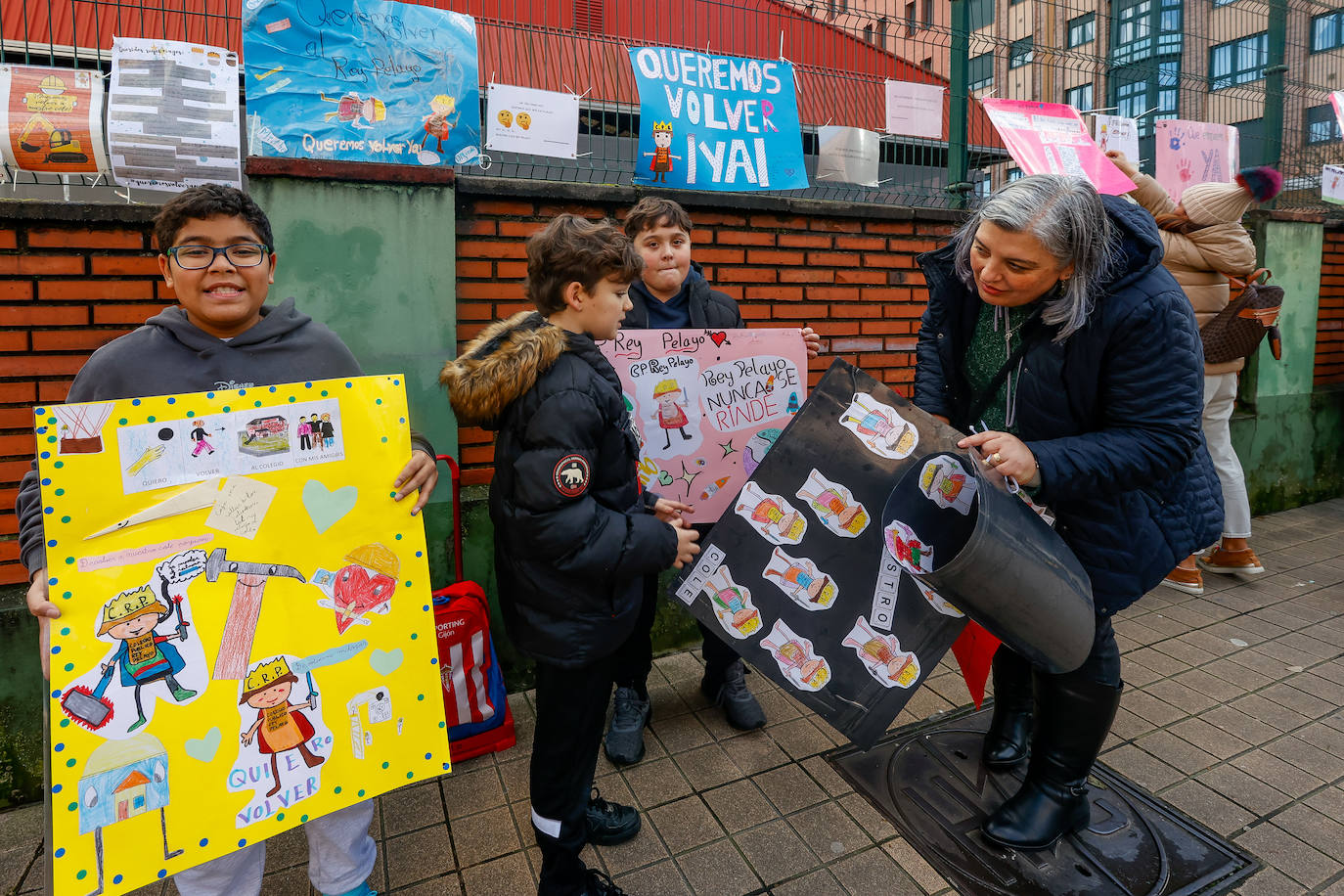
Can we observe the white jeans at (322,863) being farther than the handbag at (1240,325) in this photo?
No

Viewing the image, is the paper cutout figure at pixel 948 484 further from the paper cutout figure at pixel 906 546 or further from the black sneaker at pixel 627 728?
the black sneaker at pixel 627 728

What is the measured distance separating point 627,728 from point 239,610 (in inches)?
63.3

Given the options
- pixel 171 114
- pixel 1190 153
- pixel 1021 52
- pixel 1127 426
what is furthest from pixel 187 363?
pixel 1190 153

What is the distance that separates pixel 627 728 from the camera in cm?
284

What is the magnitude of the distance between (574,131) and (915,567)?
2.54m

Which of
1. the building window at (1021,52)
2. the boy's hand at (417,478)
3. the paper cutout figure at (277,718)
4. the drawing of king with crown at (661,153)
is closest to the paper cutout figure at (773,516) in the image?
the boy's hand at (417,478)

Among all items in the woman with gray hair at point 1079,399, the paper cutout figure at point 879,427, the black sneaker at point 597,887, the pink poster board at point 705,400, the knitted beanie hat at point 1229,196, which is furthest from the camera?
the knitted beanie hat at point 1229,196

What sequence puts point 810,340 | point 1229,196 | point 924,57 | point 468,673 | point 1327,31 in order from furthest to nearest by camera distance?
point 1327,31
point 924,57
point 1229,196
point 810,340
point 468,673

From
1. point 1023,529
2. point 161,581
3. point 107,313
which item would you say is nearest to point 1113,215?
point 1023,529

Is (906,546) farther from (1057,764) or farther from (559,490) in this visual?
(559,490)

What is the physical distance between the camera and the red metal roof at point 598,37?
286 cm

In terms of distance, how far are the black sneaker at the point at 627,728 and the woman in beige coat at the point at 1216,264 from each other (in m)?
3.27

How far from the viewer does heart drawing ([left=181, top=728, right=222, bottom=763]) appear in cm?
155

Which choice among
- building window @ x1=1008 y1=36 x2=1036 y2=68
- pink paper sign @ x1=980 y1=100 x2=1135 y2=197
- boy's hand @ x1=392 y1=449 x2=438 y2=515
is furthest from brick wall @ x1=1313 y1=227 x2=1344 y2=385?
boy's hand @ x1=392 y1=449 x2=438 y2=515
